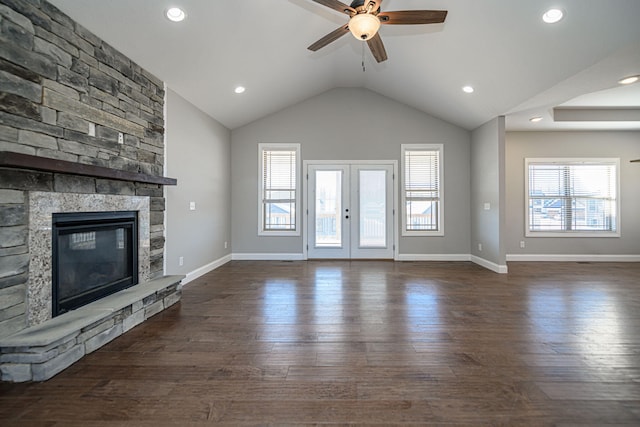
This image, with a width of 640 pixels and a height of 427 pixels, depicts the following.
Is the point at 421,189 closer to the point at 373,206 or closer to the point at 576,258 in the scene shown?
the point at 373,206

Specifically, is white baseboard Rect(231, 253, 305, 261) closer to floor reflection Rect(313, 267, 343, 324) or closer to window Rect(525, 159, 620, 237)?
floor reflection Rect(313, 267, 343, 324)

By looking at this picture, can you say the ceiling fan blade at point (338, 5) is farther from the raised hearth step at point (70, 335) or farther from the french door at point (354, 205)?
the french door at point (354, 205)

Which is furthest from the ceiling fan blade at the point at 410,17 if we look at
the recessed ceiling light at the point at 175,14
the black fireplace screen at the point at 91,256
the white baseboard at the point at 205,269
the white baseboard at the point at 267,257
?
the white baseboard at the point at 267,257

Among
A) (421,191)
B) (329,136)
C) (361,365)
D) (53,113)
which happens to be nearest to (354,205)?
(421,191)

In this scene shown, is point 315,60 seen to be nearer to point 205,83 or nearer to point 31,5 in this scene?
point 205,83

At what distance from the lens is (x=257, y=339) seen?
8.47ft

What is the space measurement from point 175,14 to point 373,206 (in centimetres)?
468

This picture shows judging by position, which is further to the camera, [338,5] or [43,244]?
[338,5]

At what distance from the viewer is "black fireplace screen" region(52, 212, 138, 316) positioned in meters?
2.47

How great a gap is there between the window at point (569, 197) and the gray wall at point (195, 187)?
6.27 meters

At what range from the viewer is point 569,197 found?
6.31 metres

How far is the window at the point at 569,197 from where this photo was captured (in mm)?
6270

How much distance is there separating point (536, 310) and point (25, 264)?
4.68 m

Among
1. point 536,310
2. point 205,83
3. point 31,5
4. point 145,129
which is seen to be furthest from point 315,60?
point 536,310
